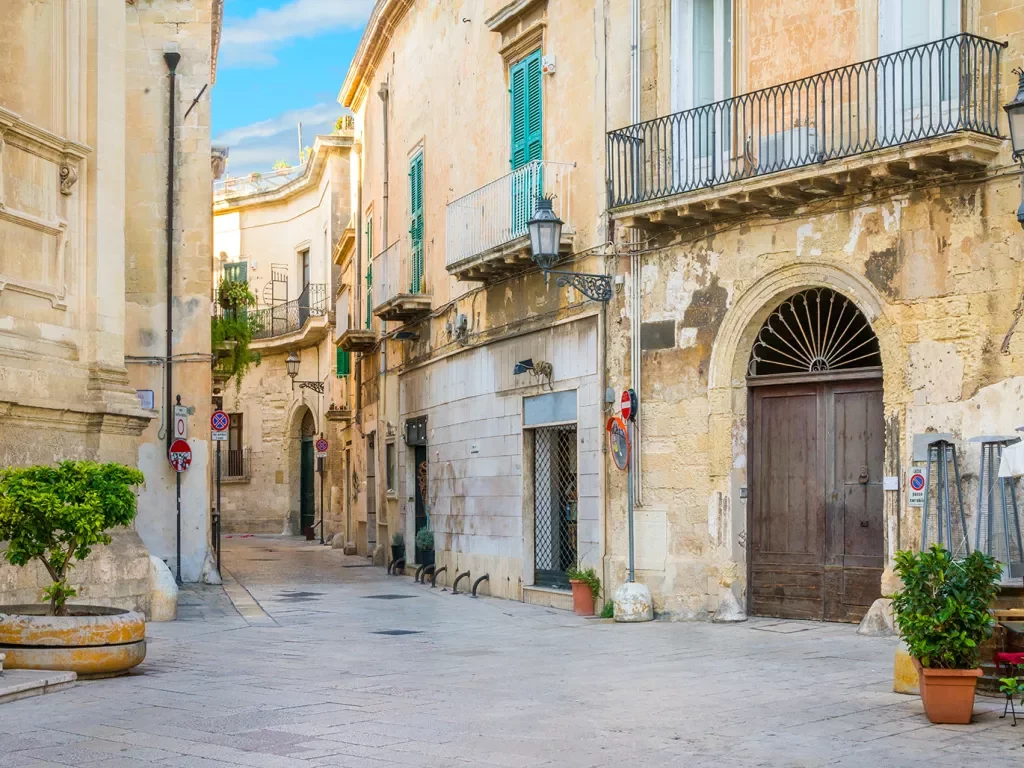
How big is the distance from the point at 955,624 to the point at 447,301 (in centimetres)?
1401

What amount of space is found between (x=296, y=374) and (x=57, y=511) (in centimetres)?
2914

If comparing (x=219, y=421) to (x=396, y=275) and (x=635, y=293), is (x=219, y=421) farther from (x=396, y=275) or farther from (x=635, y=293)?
(x=635, y=293)

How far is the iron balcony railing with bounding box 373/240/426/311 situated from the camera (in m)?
23.1

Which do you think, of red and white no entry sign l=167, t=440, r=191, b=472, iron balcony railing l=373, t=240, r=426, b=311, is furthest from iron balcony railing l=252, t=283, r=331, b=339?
red and white no entry sign l=167, t=440, r=191, b=472

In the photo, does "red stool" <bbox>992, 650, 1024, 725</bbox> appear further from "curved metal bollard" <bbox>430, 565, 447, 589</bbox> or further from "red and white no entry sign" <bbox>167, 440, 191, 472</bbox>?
"red and white no entry sign" <bbox>167, 440, 191, 472</bbox>

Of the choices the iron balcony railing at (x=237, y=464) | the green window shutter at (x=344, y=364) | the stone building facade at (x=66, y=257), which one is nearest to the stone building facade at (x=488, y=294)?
the stone building facade at (x=66, y=257)

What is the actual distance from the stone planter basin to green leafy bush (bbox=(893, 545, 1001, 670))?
5549mm

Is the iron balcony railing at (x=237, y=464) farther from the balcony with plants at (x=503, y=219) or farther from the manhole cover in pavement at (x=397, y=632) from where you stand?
the manhole cover in pavement at (x=397, y=632)

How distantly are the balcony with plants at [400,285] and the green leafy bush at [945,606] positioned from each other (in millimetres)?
14647

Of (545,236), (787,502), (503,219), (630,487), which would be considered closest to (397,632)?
(630,487)

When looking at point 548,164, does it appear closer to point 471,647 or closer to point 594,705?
point 471,647

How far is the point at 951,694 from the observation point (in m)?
7.84

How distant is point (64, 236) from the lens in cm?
1412

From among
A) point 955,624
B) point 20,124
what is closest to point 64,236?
point 20,124
